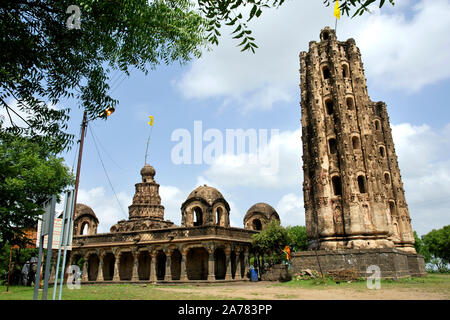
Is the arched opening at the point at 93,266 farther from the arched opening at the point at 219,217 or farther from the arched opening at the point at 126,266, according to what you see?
the arched opening at the point at 219,217

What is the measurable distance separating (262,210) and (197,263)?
958 centimetres

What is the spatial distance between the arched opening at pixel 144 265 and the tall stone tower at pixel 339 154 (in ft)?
47.5

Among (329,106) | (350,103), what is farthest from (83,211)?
(350,103)

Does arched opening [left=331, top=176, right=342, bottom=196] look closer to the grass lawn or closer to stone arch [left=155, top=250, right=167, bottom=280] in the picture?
the grass lawn

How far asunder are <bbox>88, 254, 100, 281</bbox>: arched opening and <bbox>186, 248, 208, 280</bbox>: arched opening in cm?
1095

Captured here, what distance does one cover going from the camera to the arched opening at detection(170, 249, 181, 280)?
27594 mm

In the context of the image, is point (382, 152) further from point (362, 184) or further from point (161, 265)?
point (161, 265)

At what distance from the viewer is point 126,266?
1168 inches

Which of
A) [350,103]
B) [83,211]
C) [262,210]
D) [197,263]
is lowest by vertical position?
[197,263]

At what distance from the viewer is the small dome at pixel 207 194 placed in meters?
28.2

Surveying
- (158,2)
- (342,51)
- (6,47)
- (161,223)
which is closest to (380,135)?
(342,51)

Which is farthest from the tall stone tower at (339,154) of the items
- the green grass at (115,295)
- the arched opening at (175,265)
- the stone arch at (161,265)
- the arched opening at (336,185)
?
the stone arch at (161,265)

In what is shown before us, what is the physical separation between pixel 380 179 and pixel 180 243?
1544 cm

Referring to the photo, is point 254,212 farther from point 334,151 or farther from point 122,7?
point 122,7
